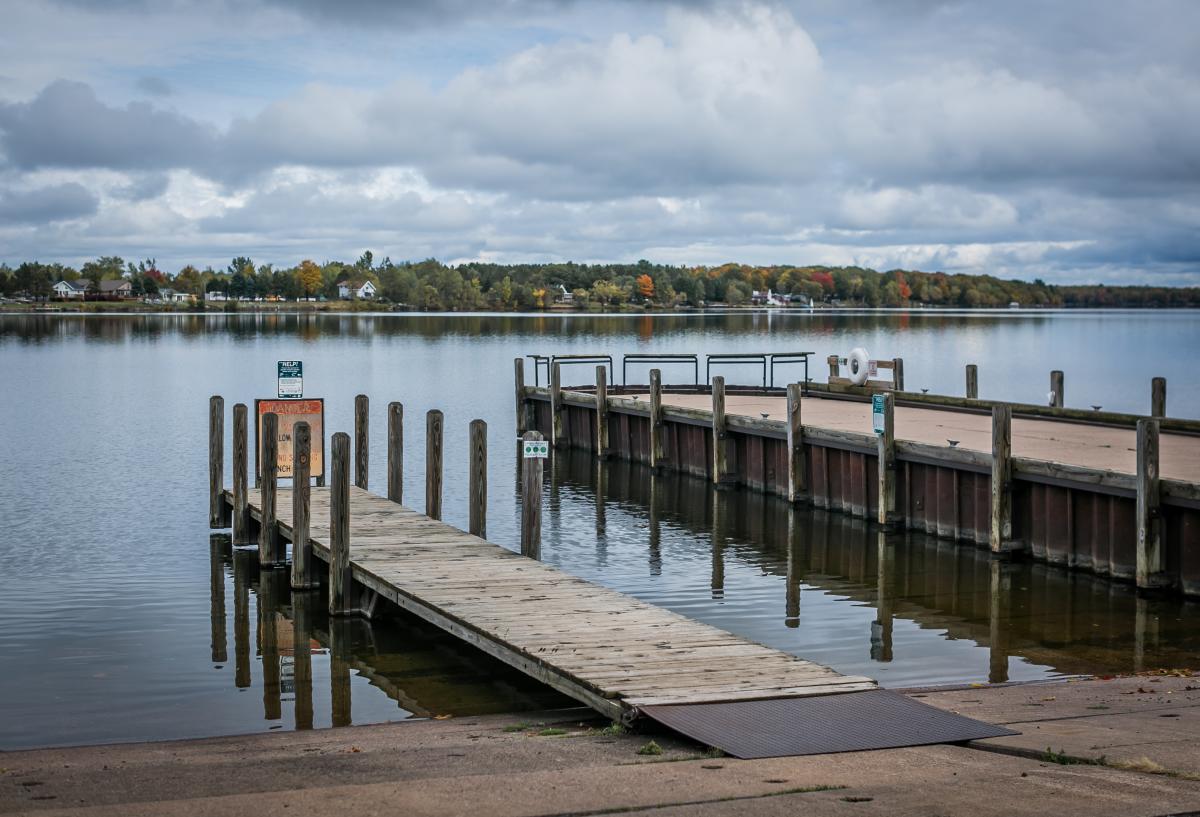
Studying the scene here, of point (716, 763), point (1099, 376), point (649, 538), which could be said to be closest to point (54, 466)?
point (649, 538)

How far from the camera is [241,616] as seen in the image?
59.4 feet

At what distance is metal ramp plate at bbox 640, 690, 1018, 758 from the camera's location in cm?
938

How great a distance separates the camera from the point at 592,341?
4129 inches

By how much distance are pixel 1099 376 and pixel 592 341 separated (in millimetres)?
38919

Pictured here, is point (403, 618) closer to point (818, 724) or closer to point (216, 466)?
point (216, 466)

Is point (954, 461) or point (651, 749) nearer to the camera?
point (651, 749)

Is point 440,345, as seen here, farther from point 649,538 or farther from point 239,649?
point 239,649

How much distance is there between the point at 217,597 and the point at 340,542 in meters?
3.44

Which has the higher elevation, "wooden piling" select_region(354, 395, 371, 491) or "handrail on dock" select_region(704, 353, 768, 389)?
"handrail on dock" select_region(704, 353, 768, 389)

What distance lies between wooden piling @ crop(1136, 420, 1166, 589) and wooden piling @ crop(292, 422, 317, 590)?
35.4 feet

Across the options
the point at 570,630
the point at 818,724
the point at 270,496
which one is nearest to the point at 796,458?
the point at 270,496

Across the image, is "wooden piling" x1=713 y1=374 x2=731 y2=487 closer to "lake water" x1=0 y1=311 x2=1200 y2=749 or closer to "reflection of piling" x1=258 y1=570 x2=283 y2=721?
"lake water" x1=0 y1=311 x2=1200 y2=749

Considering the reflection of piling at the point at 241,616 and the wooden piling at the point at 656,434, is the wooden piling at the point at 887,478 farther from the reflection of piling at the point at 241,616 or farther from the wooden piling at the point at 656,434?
the reflection of piling at the point at 241,616

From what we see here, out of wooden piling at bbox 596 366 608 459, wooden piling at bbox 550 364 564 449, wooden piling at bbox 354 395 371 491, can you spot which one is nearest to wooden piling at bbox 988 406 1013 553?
wooden piling at bbox 354 395 371 491
